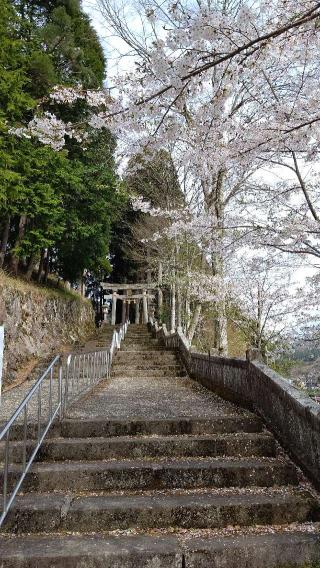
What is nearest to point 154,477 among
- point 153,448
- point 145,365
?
point 153,448

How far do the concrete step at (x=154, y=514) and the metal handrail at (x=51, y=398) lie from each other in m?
0.21

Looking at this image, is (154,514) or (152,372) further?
(152,372)

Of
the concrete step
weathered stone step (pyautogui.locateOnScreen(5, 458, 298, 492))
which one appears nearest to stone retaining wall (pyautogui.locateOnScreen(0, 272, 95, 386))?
weathered stone step (pyautogui.locateOnScreen(5, 458, 298, 492))

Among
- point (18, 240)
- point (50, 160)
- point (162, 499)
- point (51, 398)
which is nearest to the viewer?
point (162, 499)

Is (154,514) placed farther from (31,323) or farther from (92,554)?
(31,323)

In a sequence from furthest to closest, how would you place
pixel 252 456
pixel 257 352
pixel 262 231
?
pixel 262 231
pixel 257 352
pixel 252 456

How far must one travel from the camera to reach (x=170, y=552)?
2.66 meters

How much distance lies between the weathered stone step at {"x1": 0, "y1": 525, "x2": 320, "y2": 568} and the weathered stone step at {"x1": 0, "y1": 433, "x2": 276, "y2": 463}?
1.14 m

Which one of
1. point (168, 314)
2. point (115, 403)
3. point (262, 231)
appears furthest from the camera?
point (168, 314)

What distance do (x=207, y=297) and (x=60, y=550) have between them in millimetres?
10968

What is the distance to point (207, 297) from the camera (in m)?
13.4

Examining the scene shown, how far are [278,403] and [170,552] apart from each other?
190cm

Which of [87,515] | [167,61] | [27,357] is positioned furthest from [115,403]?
[27,357]

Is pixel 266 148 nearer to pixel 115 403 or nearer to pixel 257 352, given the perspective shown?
pixel 257 352
